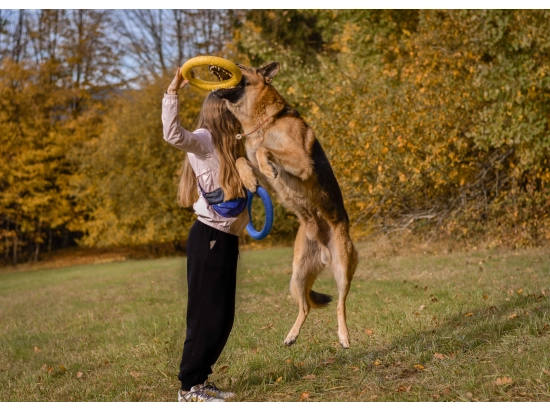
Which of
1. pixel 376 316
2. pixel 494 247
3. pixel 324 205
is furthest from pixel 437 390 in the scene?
pixel 494 247

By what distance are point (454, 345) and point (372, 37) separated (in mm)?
12686

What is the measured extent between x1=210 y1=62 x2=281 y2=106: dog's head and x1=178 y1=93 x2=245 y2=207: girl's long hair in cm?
8

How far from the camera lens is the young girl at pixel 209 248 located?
4.37m

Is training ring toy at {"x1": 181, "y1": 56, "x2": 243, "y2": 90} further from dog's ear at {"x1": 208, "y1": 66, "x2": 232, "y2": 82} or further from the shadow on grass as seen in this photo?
the shadow on grass

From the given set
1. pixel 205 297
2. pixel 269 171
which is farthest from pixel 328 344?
pixel 269 171

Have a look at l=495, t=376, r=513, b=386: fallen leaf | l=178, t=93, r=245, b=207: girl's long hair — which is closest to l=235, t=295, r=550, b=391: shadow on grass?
l=495, t=376, r=513, b=386: fallen leaf

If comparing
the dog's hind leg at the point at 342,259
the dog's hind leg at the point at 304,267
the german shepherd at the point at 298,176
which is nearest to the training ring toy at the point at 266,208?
the german shepherd at the point at 298,176

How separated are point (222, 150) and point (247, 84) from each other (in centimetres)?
67

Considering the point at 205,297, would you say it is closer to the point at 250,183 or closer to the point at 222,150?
the point at 250,183

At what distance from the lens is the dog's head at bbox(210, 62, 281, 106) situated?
15.6 feet

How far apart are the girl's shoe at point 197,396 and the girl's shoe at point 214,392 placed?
3 centimetres

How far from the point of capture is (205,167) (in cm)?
443
